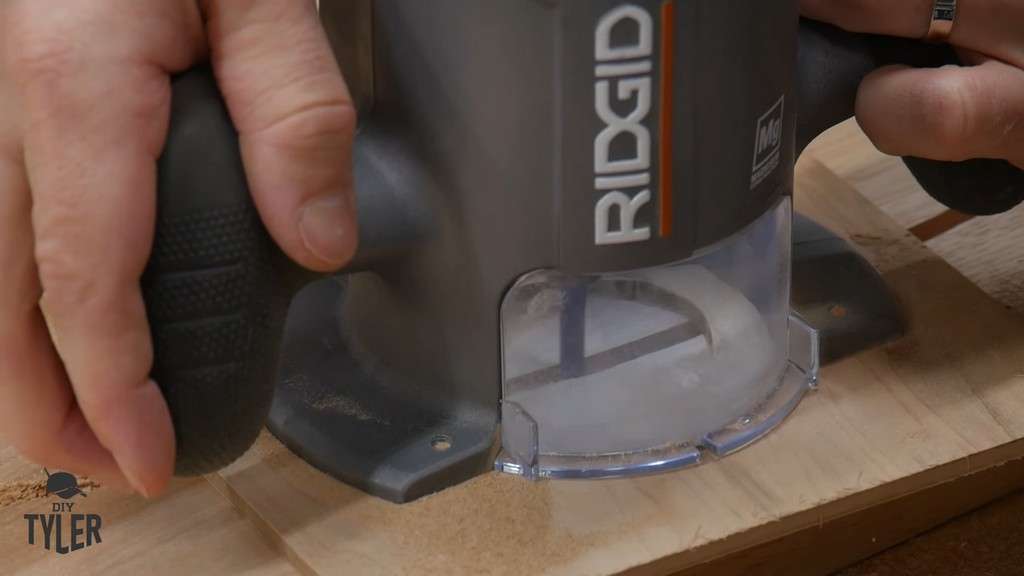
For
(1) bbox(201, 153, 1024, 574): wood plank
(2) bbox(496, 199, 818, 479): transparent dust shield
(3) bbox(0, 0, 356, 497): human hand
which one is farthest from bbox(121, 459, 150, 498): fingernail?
(2) bbox(496, 199, 818, 479): transparent dust shield

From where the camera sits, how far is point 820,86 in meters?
0.91

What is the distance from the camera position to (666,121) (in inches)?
29.2

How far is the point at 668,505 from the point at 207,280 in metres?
0.30

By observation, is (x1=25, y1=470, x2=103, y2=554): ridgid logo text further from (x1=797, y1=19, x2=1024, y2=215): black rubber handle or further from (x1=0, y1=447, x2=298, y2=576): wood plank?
(x1=797, y1=19, x2=1024, y2=215): black rubber handle

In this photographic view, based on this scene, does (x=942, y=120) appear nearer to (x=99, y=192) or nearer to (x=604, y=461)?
(x=604, y=461)

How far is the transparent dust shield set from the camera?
0.83 m

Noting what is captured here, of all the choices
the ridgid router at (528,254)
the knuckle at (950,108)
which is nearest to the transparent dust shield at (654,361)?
the ridgid router at (528,254)

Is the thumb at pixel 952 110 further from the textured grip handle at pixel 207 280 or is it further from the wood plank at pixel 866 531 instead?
the textured grip handle at pixel 207 280

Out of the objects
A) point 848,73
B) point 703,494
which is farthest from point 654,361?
point 848,73

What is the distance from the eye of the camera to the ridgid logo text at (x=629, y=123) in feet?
2.35

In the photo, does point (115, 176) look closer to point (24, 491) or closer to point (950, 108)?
point (24, 491)

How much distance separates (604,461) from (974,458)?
0.75 ft

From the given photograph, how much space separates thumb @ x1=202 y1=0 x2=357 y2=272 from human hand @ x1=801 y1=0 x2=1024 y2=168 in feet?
1.19

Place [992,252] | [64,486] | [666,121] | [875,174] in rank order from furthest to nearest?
[875,174] → [992,252] → [64,486] → [666,121]
